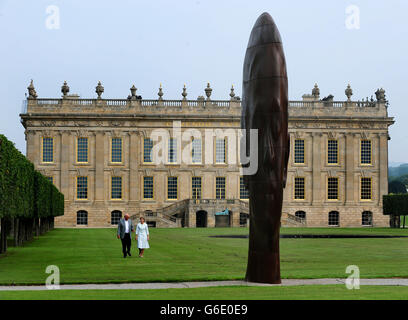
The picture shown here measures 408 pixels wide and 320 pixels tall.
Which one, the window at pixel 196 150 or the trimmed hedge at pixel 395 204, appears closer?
the trimmed hedge at pixel 395 204

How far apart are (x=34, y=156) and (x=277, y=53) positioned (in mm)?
55377

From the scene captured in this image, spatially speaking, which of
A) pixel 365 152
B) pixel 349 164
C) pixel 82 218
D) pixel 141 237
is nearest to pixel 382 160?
pixel 365 152

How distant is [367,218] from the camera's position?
71.7 metres

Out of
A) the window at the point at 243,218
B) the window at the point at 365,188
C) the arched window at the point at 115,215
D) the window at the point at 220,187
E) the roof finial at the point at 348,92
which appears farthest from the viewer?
the roof finial at the point at 348,92

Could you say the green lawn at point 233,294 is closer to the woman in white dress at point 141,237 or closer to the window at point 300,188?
the woman in white dress at point 141,237

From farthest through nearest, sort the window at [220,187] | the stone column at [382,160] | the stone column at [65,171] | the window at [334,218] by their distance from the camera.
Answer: the stone column at [382,160]
the window at [334,218]
the window at [220,187]
the stone column at [65,171]

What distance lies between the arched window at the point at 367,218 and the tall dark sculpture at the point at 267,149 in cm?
5803

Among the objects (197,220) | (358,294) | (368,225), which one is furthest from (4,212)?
(368,225)

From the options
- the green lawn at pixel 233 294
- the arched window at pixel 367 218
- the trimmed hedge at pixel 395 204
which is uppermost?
the green lawn at pixel 233 294

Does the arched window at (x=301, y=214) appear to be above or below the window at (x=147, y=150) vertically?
below

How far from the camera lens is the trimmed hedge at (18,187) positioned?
26656 millimetres

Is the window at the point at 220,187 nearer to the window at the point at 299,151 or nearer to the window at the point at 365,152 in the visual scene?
the window at the point at 299,151

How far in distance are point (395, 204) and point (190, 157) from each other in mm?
21425

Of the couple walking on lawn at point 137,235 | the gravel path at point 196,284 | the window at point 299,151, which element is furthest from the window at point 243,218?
the gravel path at point 196,284
